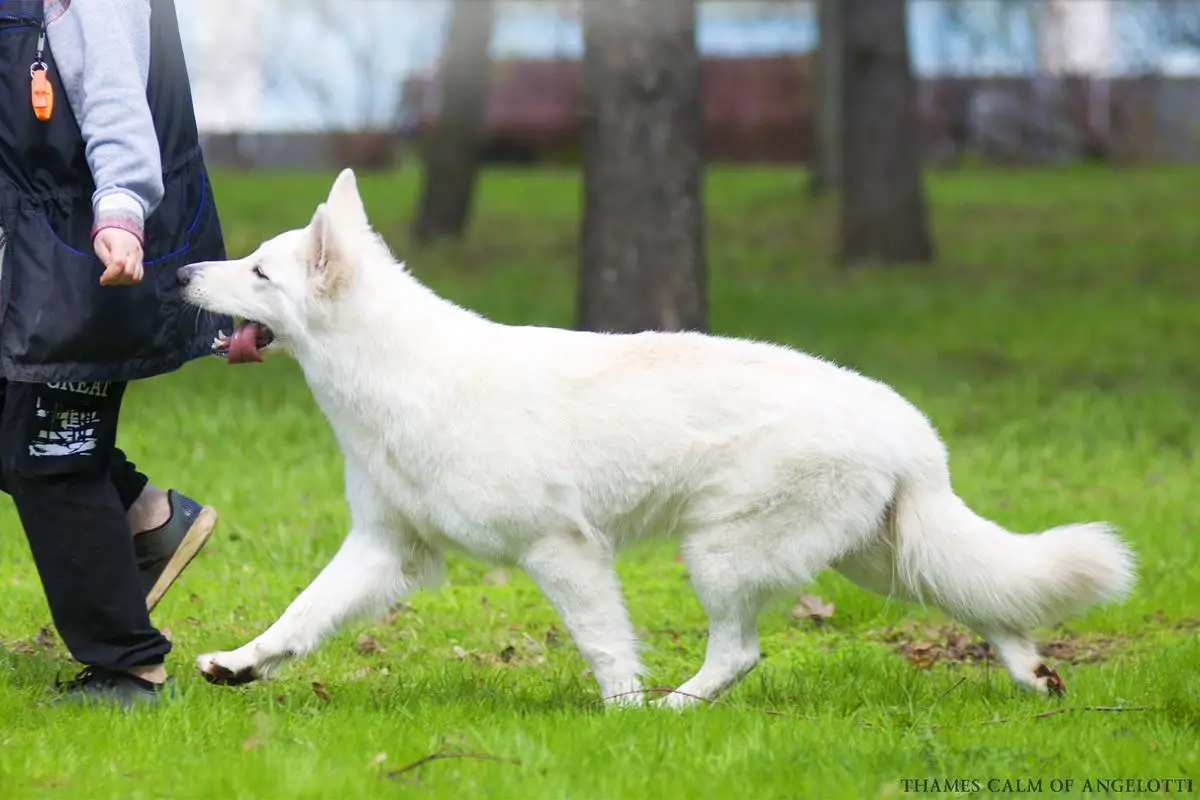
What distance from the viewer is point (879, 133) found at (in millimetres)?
15758

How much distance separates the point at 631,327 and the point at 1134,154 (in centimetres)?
2030

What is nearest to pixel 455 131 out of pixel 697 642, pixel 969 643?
pixel 697 642

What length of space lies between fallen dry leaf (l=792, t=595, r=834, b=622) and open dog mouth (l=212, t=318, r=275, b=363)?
261 cm

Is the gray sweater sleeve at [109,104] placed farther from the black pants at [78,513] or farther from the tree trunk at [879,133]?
the tree trunk at [879,133]

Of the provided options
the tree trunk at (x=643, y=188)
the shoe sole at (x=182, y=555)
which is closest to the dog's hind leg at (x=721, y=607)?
the shoe sole at (x=182, y=555)

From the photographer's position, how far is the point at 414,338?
4688mm

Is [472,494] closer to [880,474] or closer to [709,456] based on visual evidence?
[709,456]

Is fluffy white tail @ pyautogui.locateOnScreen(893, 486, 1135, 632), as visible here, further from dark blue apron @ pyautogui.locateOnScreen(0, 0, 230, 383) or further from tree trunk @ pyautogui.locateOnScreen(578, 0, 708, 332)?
tree trunk @ pyautogui.locateOnScreen(578, 0, 708, 332)

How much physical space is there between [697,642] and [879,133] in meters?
10.5

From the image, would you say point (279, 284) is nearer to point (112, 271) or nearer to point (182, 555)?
point (112, 271)

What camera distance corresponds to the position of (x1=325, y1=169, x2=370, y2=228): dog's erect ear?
4695 millimetres

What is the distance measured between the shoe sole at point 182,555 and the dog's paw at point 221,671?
376mm

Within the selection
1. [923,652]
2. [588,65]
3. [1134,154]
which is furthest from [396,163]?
[923,652]

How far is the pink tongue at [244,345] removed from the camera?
181 inches
